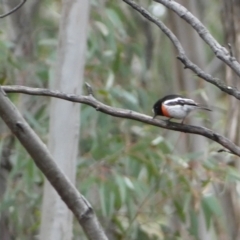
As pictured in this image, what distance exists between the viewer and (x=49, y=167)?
129 centimetres

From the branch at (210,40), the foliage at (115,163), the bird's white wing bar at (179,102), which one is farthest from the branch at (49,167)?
the foliage at (115,163)

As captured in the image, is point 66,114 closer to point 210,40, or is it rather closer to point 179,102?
point 179,102

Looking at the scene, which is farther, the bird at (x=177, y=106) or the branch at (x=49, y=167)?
the bird at (x=177, y=106)

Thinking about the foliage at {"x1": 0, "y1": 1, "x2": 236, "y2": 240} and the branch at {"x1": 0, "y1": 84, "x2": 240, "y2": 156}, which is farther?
the foliage at {"x1": 0, "y1": 1, "x2": 236, "y2": 240}

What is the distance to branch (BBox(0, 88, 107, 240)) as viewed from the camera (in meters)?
1.26

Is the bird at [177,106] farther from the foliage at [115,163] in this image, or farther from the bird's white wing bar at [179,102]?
the foliage at [115,163]

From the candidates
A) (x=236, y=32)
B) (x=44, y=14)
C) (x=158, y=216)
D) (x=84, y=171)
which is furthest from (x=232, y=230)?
(x=44, y=14)

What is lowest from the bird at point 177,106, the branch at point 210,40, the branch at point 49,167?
the branch at point 49,167

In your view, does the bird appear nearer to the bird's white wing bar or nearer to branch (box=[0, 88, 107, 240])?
the bird's white wing bar

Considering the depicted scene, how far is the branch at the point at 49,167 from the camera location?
4.15 ft

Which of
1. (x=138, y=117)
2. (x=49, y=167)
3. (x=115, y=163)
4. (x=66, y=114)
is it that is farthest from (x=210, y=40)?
(x=115, y=163)

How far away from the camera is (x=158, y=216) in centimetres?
326

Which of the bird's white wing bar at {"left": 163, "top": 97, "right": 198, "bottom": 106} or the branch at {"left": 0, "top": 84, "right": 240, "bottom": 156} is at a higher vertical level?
the bird's white wing bar at {"left": 163, "top": 97, "right": 198, "bottom": 106}

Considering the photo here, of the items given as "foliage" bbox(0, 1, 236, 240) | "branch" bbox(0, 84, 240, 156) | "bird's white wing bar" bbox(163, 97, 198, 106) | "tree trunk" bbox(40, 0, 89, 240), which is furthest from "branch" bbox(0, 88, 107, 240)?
"foliage" bbox(0, 1, 236, 240)
